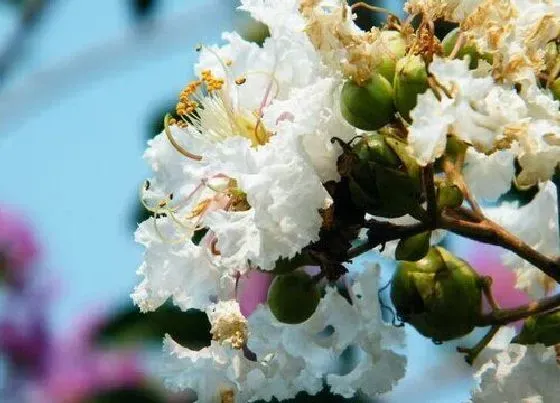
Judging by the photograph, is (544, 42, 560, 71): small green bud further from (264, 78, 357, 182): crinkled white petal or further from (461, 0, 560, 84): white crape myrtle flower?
(264, 78, 357, 182): crinkled white petal

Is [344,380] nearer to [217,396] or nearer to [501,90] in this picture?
[217,396]

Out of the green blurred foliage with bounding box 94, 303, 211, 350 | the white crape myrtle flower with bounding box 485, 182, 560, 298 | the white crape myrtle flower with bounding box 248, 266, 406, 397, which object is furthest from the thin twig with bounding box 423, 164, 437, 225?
the green blurred foliage with bounding box 94, 303, 211, 350

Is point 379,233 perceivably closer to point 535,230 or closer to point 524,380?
point 524,380

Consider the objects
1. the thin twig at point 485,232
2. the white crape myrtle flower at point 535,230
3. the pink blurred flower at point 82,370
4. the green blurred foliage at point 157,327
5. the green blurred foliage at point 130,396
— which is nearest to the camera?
the thin twig at point 485,232

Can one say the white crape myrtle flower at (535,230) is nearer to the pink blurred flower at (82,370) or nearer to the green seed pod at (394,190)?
the green seed pod at (394,190)

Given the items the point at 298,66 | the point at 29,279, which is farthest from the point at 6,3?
the point at 298,66

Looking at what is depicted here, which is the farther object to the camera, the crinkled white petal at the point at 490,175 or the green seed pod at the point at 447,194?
the crinkled white petal at the point at 490,175

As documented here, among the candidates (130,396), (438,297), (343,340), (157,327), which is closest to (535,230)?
(438,297)

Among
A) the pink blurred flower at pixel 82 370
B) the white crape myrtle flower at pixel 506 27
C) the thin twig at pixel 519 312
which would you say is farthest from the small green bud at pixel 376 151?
the pink blurred flower at pixel 82 370
